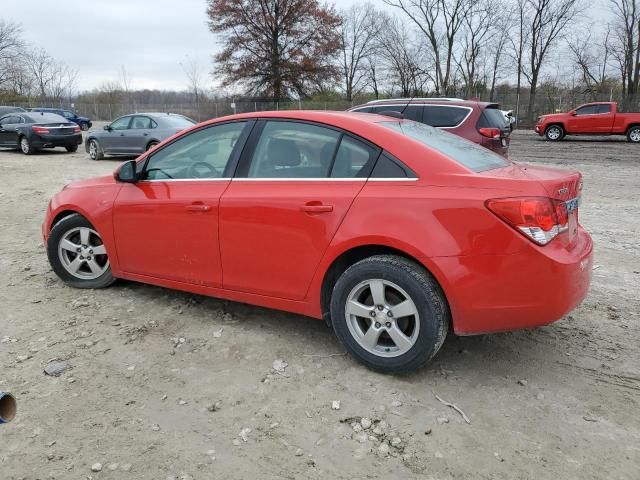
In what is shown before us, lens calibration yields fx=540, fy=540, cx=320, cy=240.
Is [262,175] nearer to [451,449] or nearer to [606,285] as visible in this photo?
[451,449]

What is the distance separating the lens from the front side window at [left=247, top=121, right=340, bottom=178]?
342 cm

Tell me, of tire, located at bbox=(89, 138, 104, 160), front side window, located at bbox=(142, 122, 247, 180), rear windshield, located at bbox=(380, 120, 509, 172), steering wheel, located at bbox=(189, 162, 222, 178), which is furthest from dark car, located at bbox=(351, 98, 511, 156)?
tire, located at bbox=(89, 138, 104, 160)

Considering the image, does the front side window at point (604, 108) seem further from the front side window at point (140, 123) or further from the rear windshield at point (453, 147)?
the rear windshield at point (453, 147)

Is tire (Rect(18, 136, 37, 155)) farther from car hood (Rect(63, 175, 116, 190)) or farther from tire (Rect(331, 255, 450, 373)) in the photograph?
tire (Rect(331, 255, 450, 373))

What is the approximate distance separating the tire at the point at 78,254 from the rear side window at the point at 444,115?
6831 mm

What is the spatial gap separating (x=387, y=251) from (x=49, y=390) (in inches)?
82.2

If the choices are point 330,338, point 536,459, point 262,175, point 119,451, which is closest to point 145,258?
point 262,175

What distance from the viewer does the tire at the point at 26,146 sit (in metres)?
17.9

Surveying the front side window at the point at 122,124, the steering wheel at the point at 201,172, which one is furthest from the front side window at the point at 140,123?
the steering wheel at the point at 201,172

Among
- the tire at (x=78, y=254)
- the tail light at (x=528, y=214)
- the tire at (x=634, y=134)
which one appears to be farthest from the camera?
the tire at (x=634, y=134)

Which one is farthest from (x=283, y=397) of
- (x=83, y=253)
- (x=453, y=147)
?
(x=83, y=253)

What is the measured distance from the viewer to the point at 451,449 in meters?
2.55

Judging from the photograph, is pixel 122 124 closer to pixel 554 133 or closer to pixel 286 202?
pixel 286 202

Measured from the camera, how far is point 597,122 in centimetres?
2241
